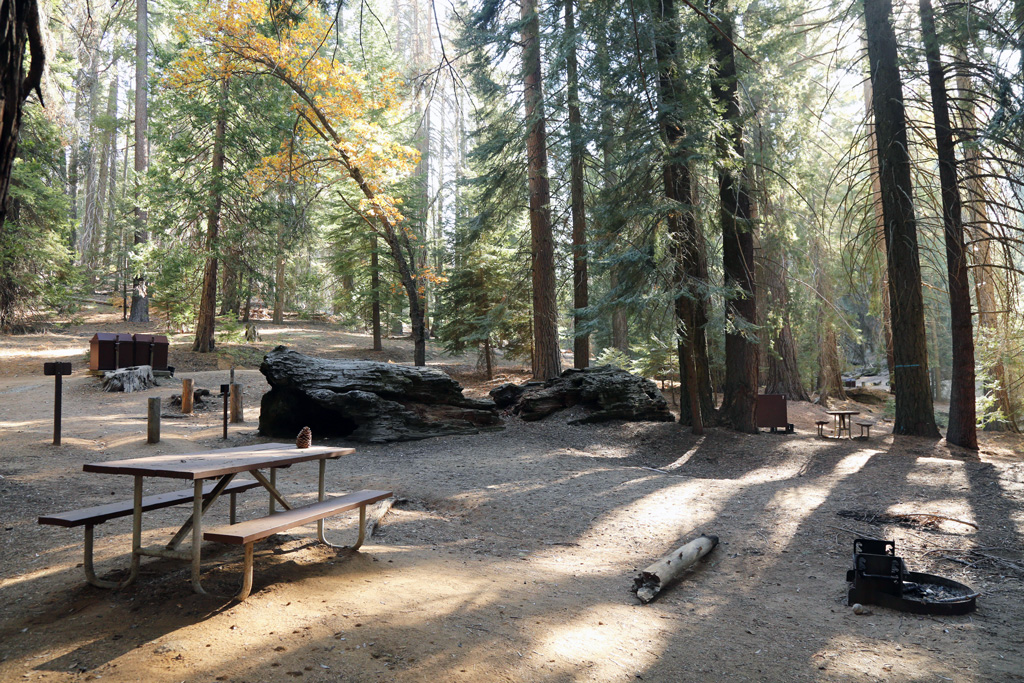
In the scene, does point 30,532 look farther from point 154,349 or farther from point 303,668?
point 154,349

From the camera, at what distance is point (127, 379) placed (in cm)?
1438

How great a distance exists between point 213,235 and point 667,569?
18758 mm

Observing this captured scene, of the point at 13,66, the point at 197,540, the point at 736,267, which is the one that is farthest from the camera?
the point at 736,267

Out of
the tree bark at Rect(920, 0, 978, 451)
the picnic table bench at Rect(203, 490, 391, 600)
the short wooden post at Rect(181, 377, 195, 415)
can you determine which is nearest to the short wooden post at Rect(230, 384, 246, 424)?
the short wooden post at Rect(181, 377, 195, 415)

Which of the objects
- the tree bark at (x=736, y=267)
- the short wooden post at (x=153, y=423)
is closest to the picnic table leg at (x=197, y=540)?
the short wooden post at (x=153, y=423)

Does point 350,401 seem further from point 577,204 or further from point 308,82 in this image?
point 308,82

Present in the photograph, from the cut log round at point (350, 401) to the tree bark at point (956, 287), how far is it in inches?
325

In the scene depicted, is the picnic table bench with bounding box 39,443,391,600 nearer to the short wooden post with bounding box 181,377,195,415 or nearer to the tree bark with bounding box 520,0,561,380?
the short wooden post with bounding box 181,377,195,415

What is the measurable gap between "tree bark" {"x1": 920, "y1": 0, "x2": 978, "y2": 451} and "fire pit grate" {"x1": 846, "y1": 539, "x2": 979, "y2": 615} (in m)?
6.95

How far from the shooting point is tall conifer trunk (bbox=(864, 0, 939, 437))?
Result: 10617 mm

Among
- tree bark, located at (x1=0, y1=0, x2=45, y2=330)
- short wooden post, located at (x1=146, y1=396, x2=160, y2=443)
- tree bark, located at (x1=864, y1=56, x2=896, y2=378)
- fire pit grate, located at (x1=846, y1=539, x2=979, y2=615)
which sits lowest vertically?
fire pit grate, located at (x1=846, y1=539, x2=979, y2=615)

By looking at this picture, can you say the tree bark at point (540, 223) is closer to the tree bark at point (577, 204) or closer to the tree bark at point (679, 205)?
the tree bark at point (577, 204)

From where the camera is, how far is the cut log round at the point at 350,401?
10.0 meters

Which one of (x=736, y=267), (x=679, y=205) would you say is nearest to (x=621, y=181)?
(x=679, y=205)
